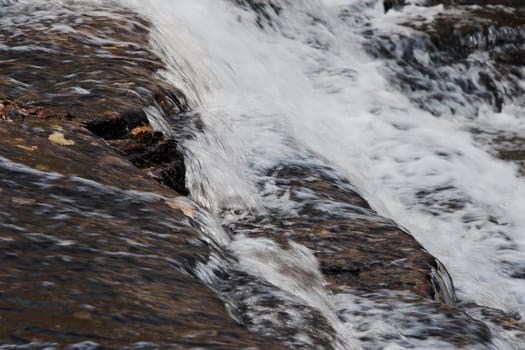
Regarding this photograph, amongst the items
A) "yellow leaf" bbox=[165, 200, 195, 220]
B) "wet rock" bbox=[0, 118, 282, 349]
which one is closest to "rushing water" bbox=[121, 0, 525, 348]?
"yellow leaf" bbox=[165, 200, 195, 220]

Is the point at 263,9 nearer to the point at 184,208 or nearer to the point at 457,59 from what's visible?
the point at 457,59

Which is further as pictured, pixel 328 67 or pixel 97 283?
pixel 328 67

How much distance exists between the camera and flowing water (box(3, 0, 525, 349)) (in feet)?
14.3

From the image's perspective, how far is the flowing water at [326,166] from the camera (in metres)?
4.36

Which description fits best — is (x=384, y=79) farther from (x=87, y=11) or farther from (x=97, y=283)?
(x=97, y=283)

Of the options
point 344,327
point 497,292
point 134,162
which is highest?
point 134,162

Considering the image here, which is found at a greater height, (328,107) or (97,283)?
(97,283)

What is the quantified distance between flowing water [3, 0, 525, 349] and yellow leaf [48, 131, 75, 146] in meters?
0.84

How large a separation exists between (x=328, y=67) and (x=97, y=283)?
7.81 m

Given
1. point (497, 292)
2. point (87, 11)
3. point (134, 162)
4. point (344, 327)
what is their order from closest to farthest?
point (344, 327) < point (134, 162) < point (497, 292) < point (87, 11)

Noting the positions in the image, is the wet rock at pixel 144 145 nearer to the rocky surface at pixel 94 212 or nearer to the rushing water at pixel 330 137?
the rocky surface at pixel 94 212

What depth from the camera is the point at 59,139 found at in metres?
4.58

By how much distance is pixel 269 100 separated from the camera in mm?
8336

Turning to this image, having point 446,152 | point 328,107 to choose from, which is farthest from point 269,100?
point 446,152
